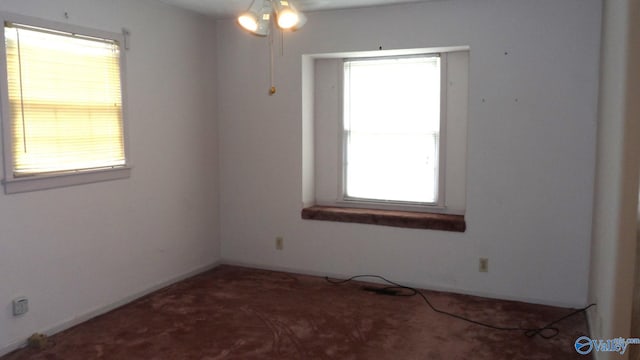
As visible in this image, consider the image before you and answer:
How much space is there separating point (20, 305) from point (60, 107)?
51.3 inches

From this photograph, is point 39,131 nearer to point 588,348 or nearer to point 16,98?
point 16,98

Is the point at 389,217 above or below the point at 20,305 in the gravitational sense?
above

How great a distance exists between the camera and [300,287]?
461 cm

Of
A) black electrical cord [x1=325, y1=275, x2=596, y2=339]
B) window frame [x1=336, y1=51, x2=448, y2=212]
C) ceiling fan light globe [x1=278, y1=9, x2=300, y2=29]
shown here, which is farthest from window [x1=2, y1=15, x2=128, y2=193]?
black electrical cord [x1=325, y1=275, x2=596, y2=339]

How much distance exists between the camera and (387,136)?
15.9 ft

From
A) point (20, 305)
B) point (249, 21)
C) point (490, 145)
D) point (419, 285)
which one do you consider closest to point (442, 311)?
point (419, 285)

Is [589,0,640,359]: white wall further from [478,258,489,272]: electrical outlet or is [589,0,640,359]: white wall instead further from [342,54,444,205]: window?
[342,54,444,205]: window

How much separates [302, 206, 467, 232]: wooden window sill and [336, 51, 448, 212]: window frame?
8cm

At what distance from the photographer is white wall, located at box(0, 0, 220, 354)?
3.42 metres

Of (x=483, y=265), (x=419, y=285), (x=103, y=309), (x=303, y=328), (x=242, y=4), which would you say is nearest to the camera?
(x=303, y=328)

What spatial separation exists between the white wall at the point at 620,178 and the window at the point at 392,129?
1.72 meters

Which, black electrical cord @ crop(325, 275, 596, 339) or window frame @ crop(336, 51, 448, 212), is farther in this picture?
window frame @ crop(336, 51, 448, 212)

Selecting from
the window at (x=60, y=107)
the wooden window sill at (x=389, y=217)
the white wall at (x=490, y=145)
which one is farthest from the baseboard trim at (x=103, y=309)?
the wooden window sill at (x=389, y=217)

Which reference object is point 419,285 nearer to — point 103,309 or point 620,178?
point 620,178
